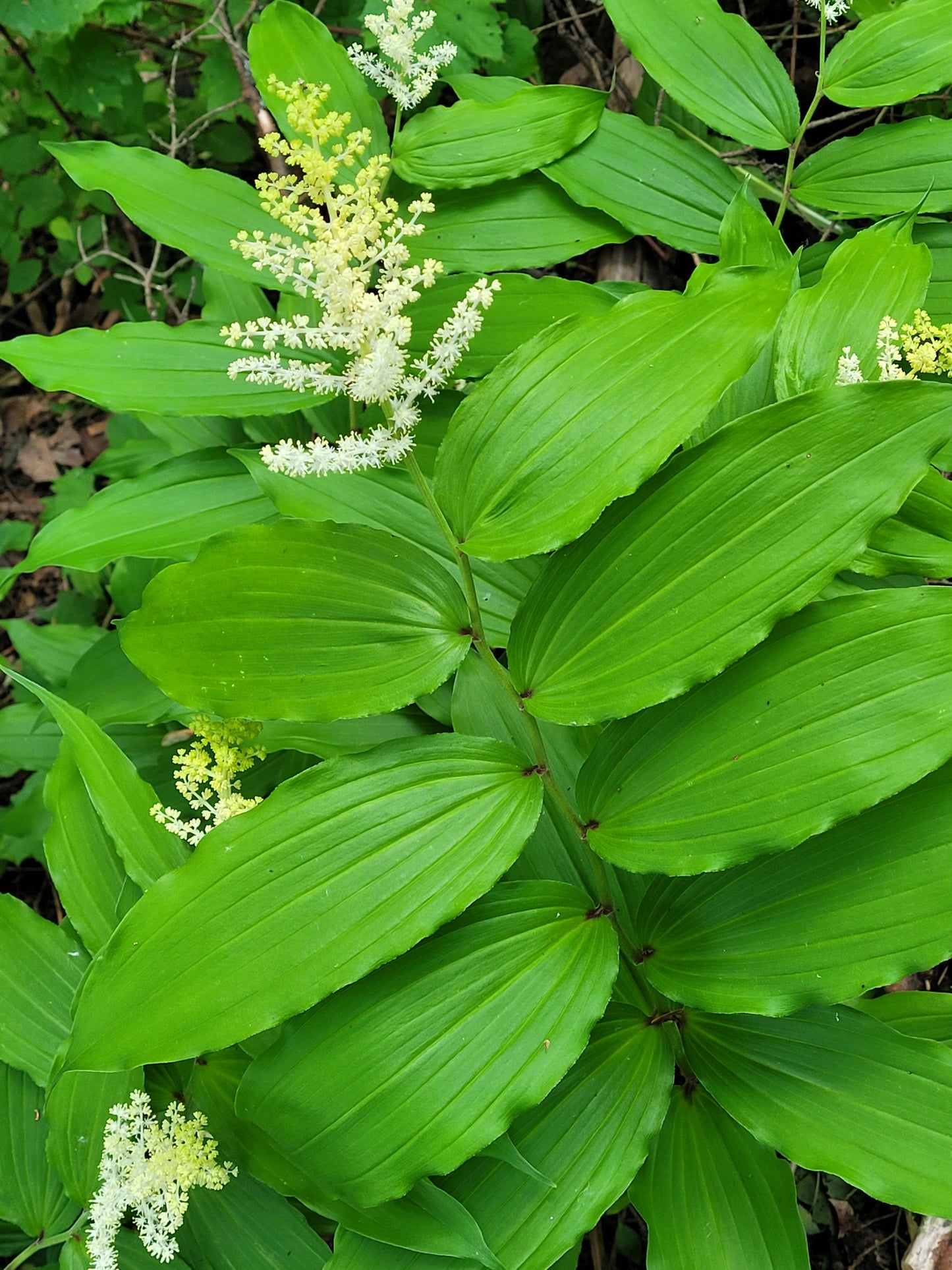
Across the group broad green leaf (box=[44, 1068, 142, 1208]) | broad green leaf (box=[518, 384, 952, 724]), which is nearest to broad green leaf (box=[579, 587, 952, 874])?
broad green leaf (box=[518, 384, 952, 724])

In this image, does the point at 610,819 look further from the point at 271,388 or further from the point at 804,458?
the point at 271,388

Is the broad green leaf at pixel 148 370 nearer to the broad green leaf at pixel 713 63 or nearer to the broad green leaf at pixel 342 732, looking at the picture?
the broad green leaf at pixel 342 732

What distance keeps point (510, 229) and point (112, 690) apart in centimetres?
154

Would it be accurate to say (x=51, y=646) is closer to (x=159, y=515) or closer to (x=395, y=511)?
(x=159, y=515)

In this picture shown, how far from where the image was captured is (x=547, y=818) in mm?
1833

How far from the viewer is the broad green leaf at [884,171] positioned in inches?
80.3

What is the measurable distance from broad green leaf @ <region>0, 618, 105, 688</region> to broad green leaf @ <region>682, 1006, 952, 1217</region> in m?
2.13

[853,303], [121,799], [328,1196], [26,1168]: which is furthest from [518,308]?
[26,1168]

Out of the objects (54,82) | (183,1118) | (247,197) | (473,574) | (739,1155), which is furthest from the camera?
(54,82)

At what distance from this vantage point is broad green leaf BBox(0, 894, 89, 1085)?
1.89 m

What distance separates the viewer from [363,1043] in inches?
55.6

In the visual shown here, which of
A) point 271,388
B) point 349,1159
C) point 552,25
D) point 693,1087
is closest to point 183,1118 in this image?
point 349,1159

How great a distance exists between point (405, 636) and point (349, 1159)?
32.4 inches

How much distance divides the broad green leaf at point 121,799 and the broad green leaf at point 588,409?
2.83 ft
